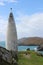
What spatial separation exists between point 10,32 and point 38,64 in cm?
656

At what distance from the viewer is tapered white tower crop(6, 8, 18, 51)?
2720 cm

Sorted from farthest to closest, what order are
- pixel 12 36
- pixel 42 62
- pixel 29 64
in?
1. pixel 12 36
2. pixel 42 62
3. pixel 29 64

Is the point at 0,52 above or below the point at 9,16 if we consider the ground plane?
below

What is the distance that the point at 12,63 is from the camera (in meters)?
20.5

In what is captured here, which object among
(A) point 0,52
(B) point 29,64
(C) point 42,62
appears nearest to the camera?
(A) point 0,52

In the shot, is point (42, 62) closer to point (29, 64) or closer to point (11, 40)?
point (29, 64)

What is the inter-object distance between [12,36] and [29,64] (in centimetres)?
594

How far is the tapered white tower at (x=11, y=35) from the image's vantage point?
27203 mm

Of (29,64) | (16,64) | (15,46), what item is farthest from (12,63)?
(15,46)

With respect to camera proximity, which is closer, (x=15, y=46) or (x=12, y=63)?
(x=12, y=63)

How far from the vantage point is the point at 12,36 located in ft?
89.6

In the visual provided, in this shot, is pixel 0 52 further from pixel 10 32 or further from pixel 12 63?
pixel 10 32

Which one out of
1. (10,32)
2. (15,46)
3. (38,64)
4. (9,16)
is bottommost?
(38,64)

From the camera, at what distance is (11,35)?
27.4m
